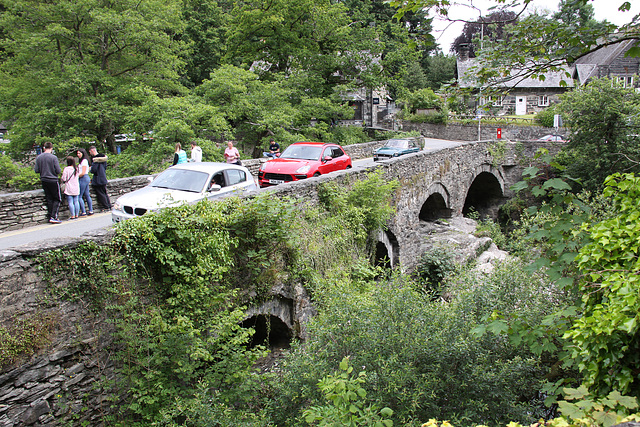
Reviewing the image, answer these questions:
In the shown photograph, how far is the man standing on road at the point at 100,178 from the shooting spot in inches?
455

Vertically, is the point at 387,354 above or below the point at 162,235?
below

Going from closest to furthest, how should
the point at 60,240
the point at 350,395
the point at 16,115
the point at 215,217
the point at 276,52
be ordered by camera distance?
the point at 350,395 → the point at 60,240 → the point at 215,217 → the point at 16,115 → the point at 276,52

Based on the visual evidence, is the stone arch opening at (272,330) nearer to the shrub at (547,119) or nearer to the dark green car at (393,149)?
the dark green car at (393,149)

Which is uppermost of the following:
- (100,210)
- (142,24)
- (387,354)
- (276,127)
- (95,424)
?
(142,24)

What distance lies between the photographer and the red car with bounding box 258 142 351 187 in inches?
519

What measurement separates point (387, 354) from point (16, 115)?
21.1 meters

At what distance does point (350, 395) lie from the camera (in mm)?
Answer: 4508

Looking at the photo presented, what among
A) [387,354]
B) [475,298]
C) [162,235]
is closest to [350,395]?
[387,354]

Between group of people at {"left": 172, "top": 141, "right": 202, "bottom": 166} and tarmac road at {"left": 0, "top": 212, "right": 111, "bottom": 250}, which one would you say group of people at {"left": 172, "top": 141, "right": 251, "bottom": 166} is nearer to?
group of people at {"left": 172, "top": 141, "right": 202, "bottom": 166}

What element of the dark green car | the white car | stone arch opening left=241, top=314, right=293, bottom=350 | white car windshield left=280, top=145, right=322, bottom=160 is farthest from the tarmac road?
the dark green car

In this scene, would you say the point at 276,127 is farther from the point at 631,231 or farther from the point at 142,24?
the point at 631,231

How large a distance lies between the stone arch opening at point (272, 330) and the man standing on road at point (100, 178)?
19.8 feet

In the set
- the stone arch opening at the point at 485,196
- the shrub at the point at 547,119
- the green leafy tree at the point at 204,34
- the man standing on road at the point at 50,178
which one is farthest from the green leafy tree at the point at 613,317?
the shrub at the point at 547,119

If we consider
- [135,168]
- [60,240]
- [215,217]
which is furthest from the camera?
[135,168]
